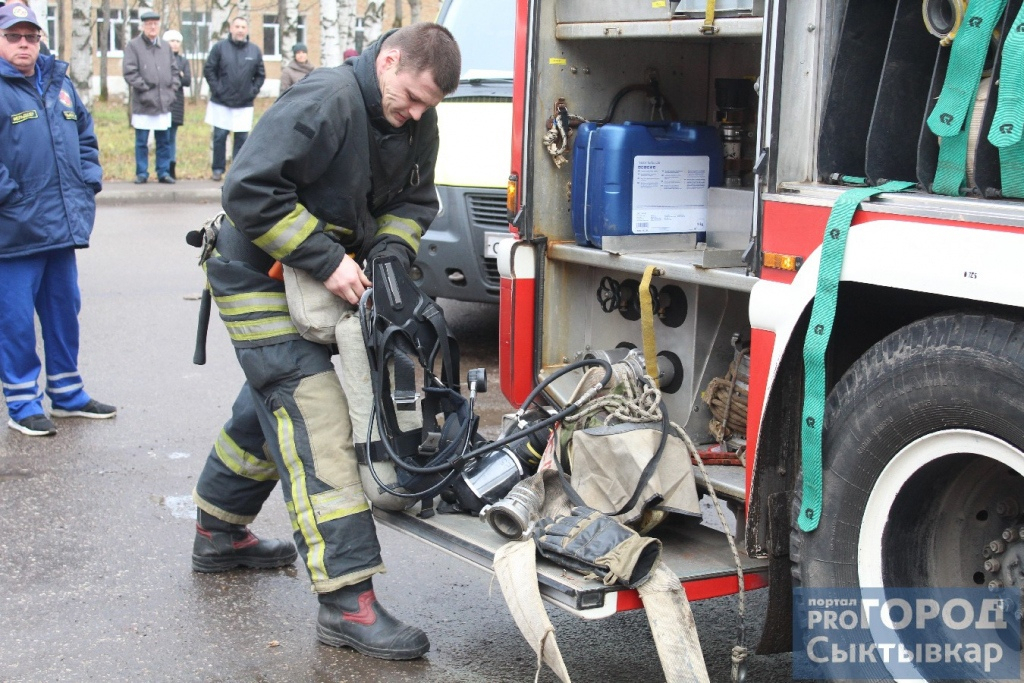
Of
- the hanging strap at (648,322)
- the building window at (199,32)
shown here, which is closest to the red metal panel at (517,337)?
the hanging strap at (648,322)

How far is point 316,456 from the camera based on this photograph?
352cm

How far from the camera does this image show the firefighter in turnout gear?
11.1ft

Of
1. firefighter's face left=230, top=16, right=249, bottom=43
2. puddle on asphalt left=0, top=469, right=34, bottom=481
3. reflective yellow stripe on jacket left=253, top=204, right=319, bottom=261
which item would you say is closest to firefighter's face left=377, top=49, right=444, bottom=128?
reflective yellow stripe on jacket left=253, top=204, right=319, bottom=261

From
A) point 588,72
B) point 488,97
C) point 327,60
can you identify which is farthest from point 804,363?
point 327,60

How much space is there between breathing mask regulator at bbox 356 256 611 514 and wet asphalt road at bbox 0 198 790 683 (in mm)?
470

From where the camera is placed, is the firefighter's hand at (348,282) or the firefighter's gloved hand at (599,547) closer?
the firefighter's gloved hand at (599,547)

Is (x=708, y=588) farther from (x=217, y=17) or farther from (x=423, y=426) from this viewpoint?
(x=217, y=17)

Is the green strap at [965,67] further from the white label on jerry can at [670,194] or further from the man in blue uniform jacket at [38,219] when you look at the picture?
the man in blue uniform jacket at [38,219]

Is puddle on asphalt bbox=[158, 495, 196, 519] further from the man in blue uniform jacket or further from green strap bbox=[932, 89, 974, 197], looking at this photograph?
green strap bbox=[932, 89, 974, 197]

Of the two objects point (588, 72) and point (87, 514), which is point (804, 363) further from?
point (87, 514)

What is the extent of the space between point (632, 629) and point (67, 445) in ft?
9.82

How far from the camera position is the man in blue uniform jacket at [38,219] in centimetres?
551

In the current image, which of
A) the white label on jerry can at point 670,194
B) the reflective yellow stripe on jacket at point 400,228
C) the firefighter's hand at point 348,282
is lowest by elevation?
the firefighter's hand at point 348,282

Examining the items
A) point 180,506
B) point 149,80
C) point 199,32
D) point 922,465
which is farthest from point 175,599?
point 199,32
